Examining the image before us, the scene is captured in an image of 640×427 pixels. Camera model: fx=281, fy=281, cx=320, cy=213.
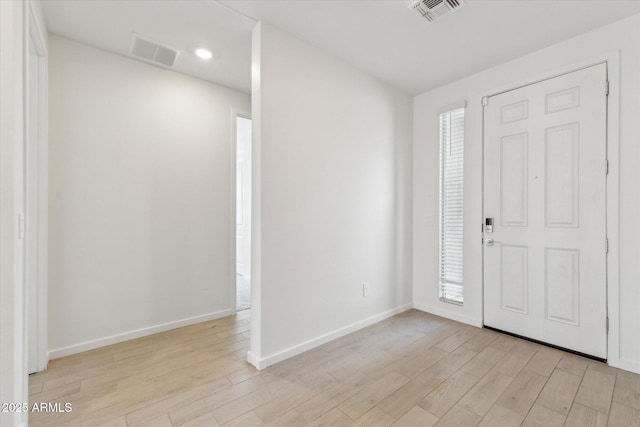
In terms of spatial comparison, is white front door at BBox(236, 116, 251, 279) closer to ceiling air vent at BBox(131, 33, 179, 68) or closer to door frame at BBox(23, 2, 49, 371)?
ceiling air vent at BBox(131, 33, 179, 68)

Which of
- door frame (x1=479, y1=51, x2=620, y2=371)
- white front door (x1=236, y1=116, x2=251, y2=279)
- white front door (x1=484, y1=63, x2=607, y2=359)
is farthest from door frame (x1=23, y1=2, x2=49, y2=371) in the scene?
door frame (x1=479, y1=51, x2=620, y2=371)

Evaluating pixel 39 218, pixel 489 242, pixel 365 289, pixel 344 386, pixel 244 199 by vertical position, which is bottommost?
pixel 344 386

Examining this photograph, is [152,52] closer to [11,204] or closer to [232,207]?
[232,207]

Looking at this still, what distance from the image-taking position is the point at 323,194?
2648 mm

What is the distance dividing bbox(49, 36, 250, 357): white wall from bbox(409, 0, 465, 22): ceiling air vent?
219cm

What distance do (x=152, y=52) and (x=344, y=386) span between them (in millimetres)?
3246

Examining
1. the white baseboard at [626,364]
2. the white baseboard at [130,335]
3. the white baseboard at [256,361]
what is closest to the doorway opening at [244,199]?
the white baseboard at [130,335]

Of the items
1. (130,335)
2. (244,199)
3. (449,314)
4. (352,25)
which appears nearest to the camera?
(352,25)

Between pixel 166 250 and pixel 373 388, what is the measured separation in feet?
7.71

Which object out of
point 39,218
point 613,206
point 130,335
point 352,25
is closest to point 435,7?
point 352,25

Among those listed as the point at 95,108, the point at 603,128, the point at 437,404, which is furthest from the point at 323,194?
the point at 603,128

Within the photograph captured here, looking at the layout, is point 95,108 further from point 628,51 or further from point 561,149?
point 628,51

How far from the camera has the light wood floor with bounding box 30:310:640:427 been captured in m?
1.66

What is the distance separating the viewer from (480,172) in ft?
9.89
